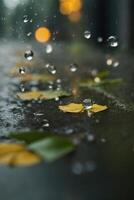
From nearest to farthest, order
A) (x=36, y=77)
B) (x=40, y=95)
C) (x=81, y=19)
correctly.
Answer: (x=40, y=95) → (x=36, y=77) → (x=81, y=19)

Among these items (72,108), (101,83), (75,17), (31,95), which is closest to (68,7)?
(75,17)

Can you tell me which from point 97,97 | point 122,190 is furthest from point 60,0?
point 122,190

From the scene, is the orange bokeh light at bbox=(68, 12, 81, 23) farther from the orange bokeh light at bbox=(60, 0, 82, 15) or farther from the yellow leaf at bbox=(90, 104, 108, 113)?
the yellow leaf at bbox=(90, 104, 108, 113)

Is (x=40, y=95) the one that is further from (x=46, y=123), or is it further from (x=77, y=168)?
(x=77, y=168)

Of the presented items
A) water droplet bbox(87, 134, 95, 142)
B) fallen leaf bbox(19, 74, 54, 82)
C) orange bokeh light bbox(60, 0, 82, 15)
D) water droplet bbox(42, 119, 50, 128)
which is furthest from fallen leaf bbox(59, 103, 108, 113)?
orange bokeh light bbox(60, 0, 82, 15)

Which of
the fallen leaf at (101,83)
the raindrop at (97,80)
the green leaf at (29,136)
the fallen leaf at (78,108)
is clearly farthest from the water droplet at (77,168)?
the raindrop at (97,80)

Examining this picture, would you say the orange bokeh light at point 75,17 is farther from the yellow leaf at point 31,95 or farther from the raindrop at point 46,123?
the raindrop at point 46,123
